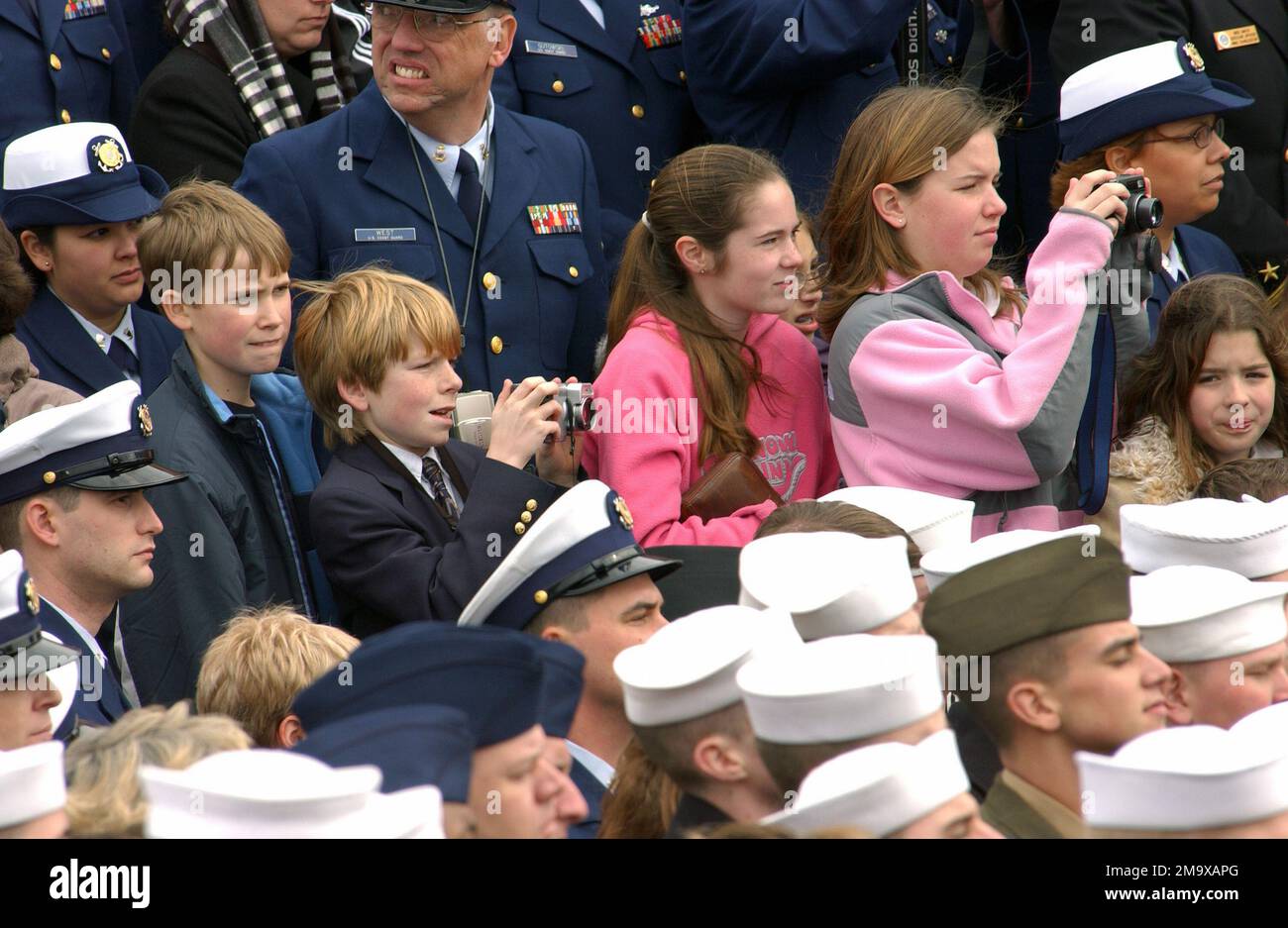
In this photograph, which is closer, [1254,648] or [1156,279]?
[1254,648]

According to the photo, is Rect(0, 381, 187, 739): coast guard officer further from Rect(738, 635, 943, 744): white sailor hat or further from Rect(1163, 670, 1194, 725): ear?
Rect(1163, 670, 1194, 725): ear

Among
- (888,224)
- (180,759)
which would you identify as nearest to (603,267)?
(888,224)

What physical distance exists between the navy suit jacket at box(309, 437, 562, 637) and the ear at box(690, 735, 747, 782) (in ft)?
3.98

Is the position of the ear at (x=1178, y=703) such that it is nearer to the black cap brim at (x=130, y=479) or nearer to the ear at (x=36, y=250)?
the black cap brim at (x=130, y=479)

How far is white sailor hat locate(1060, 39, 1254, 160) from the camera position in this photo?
18.0 feet

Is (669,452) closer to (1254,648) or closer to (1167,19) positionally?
(1254,648)

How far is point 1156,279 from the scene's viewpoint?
563 cm

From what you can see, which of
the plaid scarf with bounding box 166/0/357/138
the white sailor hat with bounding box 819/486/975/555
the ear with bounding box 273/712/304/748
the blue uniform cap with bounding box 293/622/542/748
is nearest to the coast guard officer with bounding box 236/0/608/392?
the plaid scarf with bounding box 166/0/357/138

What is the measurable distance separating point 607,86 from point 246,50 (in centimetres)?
120

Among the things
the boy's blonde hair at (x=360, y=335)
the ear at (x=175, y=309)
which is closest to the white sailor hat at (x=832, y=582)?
the boy's blonde hair at (x=360, y=335)

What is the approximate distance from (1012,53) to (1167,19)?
64 cm

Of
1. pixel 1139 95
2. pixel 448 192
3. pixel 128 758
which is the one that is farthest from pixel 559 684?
pixel 1139 95

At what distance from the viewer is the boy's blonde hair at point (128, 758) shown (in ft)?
9.44

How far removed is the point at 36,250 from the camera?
503 centimetres
